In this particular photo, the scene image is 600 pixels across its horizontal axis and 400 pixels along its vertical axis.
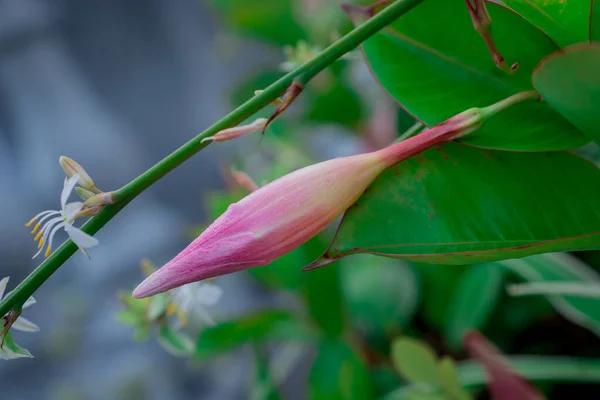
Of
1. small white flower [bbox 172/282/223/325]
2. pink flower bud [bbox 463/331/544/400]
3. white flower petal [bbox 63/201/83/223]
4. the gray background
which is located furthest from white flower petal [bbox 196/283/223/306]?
the gray background

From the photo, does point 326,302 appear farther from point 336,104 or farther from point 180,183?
point 180,183

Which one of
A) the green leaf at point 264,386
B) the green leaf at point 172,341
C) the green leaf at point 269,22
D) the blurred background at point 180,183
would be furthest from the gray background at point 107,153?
the green leaf at point 172,341

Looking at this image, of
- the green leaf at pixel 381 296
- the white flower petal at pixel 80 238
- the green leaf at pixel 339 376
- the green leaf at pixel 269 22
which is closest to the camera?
the white flower petal at pixel 80 238

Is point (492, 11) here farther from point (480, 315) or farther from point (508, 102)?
point (480, 315)

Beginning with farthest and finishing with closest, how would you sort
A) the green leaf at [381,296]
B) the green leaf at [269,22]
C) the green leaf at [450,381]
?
the green leaf at [269,22] < the green leaf at [381,296] < the green leaf at [450,381]

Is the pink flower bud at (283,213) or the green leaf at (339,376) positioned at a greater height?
the pink flower bud at (283,213)

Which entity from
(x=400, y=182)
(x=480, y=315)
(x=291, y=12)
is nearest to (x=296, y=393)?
(x=480, y=315)

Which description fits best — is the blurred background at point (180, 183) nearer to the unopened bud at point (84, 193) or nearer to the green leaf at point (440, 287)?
the green leaf at point (440, 287)
